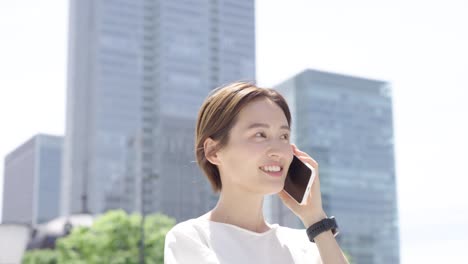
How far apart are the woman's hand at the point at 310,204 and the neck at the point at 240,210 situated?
0.49ft

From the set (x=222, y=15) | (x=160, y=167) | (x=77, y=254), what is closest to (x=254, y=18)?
(x=222, y=15)

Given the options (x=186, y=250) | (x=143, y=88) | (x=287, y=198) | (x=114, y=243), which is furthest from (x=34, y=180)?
(x=186, y=250)

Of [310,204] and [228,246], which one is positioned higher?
[310,204]

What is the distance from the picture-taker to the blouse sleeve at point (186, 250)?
2.37 meters

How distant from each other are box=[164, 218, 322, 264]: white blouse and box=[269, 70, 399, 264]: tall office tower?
436ft

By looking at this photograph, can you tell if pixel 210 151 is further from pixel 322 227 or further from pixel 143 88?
pixel 143 88

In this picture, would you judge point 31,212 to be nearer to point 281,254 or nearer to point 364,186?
point 364,186

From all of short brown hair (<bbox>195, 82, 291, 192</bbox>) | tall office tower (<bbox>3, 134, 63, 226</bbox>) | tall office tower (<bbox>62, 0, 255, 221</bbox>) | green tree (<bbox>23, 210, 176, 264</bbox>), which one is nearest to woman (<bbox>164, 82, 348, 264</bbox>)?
short brown hair (<bbox>195, 82, 291, 192</bbox>)

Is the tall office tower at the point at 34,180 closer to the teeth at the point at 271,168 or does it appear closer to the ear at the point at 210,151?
the ear at the point at 210,151

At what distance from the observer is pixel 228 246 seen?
245 centimetres

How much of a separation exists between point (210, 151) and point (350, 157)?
466 feet

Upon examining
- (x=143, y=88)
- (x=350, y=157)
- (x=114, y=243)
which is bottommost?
(x=114, y=243)

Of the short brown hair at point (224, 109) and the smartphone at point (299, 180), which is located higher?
the short brown hair at point (224, 109)

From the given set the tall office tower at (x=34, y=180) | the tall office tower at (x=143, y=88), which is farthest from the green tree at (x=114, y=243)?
the tall office tower at (x=34, y=180)
